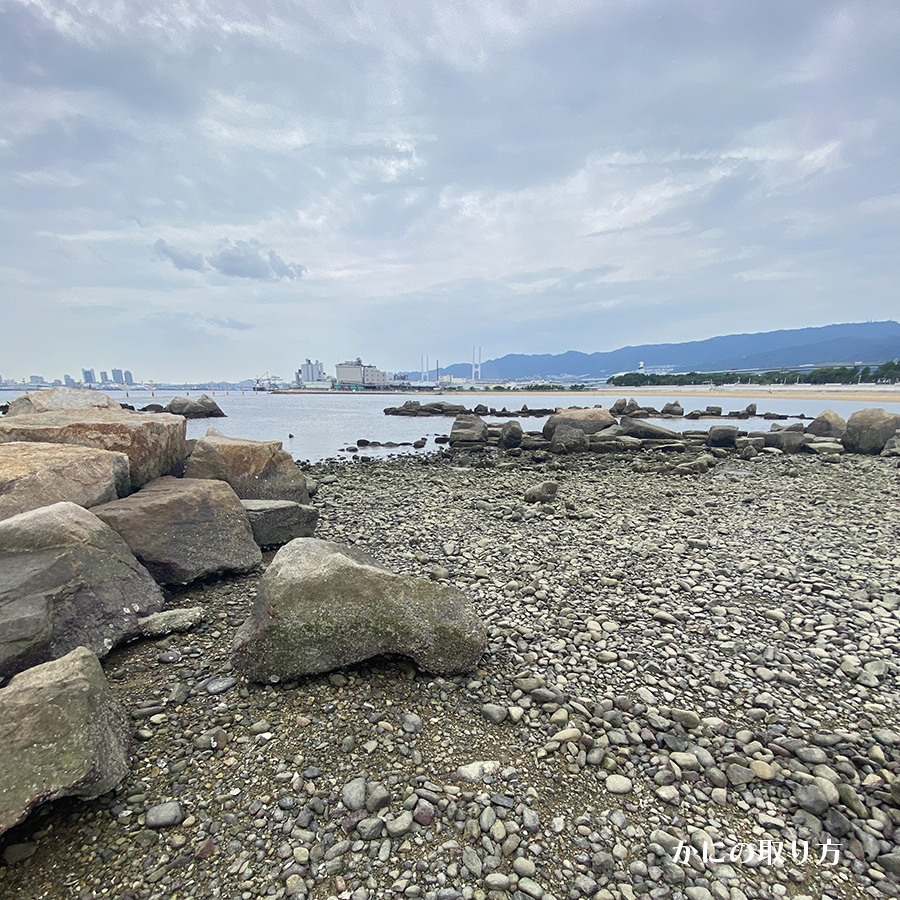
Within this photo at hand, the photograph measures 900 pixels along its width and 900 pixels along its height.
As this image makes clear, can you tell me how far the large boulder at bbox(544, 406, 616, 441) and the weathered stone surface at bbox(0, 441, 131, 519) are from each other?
21932 millimetres

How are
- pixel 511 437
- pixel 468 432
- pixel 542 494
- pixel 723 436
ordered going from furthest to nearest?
pixel 468 432, pixel 511 437, pixel 723 436, pixel 542 494

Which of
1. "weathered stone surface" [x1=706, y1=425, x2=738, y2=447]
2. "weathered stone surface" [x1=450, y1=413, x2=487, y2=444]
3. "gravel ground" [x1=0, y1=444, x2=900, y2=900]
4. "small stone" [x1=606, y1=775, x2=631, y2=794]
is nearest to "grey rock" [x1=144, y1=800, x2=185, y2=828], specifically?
"gravel ground" [x1=0, y1=444, x2=900, y2=900]

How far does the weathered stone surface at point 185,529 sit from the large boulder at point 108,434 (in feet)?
3.26

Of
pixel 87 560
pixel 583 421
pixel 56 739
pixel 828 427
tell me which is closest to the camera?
pixel 56 739

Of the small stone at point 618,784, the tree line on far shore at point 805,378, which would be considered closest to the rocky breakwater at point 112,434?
the small stone at point 618,784

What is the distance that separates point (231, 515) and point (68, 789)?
4.50 metres

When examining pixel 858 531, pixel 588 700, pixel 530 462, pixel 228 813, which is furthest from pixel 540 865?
pixel 530 462

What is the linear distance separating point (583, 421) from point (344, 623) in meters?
23.5

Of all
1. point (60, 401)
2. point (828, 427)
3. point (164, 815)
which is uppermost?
point (60, 401)

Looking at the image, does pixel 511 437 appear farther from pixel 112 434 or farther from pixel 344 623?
pixel 344 623

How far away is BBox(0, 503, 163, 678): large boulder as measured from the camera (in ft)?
13.2

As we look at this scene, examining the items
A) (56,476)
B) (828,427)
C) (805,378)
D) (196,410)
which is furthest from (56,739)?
(805,378)

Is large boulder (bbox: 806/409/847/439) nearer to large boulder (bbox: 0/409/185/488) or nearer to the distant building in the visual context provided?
large boulder (bbox: 0/409/185/488)

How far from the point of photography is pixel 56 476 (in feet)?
20.6
